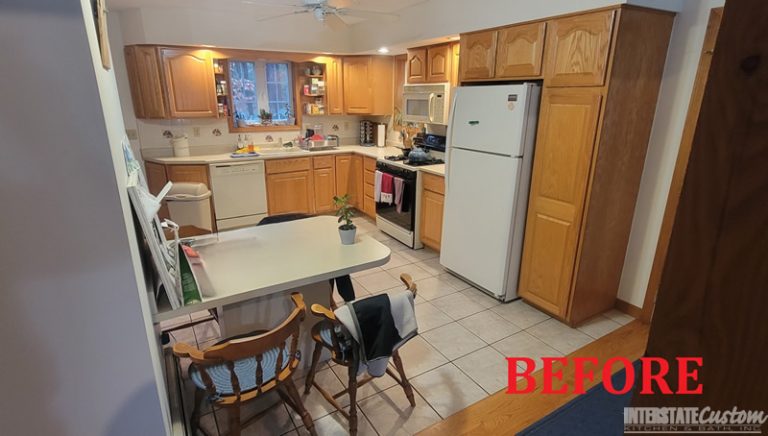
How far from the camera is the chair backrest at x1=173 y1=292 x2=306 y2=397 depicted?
1362 millimetres

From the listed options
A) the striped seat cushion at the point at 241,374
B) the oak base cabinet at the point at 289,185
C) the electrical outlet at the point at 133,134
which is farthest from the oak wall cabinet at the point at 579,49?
the electrical outlet at the point at 133,134

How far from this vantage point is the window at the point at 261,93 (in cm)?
473

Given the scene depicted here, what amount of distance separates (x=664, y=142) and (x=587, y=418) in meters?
1.83

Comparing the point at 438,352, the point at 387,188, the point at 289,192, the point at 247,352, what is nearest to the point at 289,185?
the point at 289,192

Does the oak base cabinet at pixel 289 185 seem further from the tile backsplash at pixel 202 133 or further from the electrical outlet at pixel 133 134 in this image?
the electrical outlet at pixel 133 134

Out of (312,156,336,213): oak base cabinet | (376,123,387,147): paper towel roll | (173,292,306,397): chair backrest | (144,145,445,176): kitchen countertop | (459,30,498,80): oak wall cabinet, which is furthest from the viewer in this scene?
(376,123,387,147): paper towel roll

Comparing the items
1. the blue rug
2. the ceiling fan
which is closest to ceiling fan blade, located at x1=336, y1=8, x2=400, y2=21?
the ceiling fan

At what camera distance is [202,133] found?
4625mm

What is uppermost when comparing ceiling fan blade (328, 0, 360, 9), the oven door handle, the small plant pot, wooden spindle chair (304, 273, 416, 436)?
ceiling fan blade (328, 0, 360, 9)

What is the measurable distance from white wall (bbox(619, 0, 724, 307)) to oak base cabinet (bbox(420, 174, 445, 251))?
1545mm

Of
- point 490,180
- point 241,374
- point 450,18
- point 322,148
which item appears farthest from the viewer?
point 322,148

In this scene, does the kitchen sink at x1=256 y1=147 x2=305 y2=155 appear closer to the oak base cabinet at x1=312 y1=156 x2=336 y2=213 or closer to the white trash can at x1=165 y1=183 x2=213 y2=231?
the oak base cabinet at x1=312 y1=156 x2=336 y2=213

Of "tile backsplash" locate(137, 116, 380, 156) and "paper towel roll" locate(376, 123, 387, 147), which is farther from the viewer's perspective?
"paper towel roll" locate(376, 123, 387, 147)

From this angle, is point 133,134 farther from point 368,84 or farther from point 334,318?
point 334,318
